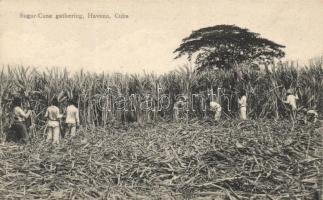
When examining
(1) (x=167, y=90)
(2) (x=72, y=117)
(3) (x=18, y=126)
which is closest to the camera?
(3) (x=18, y=126)

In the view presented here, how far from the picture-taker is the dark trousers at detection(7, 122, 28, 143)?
767 centimetres

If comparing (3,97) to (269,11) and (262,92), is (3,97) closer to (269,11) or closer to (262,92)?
(269,11)

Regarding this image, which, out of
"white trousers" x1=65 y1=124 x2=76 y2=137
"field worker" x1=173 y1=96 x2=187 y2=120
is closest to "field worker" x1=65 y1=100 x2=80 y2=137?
"white trousers" x1=65 y1=124 x2=76 y2=137

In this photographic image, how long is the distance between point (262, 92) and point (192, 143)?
13.7 ft

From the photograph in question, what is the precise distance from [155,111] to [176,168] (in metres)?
4.70

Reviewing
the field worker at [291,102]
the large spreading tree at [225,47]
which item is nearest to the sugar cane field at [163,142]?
the field worker at [291,102]

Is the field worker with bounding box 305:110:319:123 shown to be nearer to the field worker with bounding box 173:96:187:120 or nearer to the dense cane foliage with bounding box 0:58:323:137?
the dense cane foliage with bounding box 0:58:323:137

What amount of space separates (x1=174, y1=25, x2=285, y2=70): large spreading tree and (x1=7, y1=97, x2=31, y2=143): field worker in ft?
23.5

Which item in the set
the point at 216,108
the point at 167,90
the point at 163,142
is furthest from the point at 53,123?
the point at 216,108

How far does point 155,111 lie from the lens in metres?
9.92

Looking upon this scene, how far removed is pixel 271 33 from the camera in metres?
8.13

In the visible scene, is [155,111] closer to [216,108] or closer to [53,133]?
[216,108]

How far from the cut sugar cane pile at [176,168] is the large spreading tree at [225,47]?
8.15m

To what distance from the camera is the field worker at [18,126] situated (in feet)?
25.1
